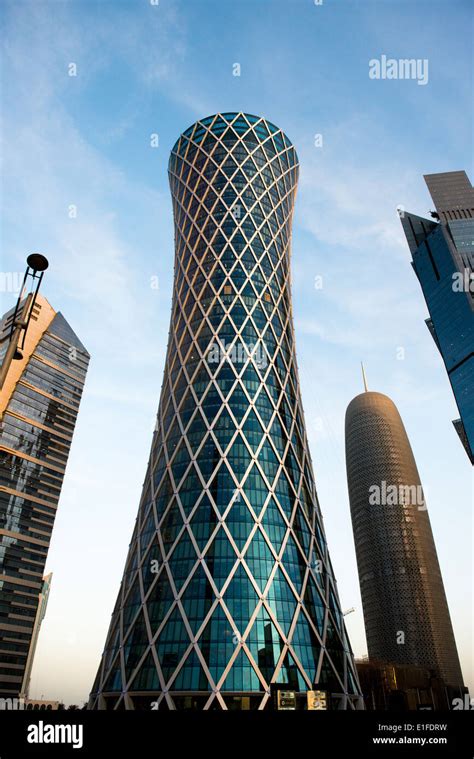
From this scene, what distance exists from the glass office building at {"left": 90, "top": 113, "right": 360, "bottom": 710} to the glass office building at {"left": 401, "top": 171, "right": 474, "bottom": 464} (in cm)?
5328

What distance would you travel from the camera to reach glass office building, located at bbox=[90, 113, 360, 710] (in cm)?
5144

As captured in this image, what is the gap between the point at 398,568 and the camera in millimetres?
177875

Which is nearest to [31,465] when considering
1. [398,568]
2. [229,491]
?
[229,491]

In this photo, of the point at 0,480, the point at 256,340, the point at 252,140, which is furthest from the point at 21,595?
the point at 252,140

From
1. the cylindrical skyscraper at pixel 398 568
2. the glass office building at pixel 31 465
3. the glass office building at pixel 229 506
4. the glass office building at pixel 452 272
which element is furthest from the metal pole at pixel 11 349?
the cylindrical skyscraper at pixel 398 568

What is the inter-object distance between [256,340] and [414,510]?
480 feet

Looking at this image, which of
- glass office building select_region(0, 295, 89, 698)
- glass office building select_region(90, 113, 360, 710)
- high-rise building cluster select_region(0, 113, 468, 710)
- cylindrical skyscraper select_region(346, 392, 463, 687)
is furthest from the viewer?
cylindrical skyscraper select_region(346, 392, 463, 687)

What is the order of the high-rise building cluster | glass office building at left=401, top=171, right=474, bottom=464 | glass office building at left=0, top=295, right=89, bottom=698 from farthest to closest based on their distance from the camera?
1. glass office building at left=0, top=295, right=89, bottom=698
2. glass office building at left=401, top=171, right=474, bottom=464
3. the high-rise building cluster

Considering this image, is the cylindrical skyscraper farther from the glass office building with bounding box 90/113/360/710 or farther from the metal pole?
the metal pole

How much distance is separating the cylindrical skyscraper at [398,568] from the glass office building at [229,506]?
128m

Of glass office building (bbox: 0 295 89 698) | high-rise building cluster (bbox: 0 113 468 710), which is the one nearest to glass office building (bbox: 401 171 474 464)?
high-rise building cluster (bbox: 0 113 468 710)

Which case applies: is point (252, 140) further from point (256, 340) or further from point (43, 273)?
point (43, 273)

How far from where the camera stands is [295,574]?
57625mm

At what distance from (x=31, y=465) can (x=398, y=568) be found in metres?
130
